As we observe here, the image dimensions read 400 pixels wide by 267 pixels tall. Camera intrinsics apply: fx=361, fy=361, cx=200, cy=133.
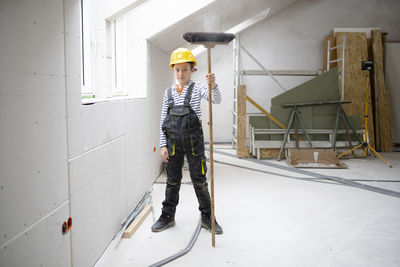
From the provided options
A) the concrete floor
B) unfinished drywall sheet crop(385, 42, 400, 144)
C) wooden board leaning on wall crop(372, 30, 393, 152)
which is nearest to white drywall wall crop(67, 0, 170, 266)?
the concrete floor

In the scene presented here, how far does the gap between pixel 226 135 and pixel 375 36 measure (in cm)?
370

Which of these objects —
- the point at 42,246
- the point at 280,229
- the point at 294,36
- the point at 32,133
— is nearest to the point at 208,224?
the point at 280,229

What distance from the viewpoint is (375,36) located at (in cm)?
739

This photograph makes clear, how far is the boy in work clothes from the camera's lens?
9.52 feet

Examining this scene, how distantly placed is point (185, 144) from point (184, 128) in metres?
0.13

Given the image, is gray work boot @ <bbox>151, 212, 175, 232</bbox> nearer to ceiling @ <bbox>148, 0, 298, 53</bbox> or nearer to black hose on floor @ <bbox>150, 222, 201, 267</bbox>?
black hose on floor @ <bbox>150, 222, 201, 267</bbox>

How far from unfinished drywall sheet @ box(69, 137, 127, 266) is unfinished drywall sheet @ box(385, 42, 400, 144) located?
21.4 feet

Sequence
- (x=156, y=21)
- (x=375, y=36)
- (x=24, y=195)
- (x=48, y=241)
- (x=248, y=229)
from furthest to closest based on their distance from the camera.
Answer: (x=375, y=36) < (x=156, y=21) < (x=248, y=229) < (x=48, y=241) < (x=24, y=195)

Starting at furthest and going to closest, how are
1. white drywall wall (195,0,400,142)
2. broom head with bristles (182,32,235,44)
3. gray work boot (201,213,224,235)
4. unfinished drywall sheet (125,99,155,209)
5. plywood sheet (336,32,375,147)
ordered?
white drywall wall (195,0,400,142)
plywood sheet (336,32,375,147)
unfinished drywall sheet (125,99,155,209)
gray work boot (201,213,224,235)
broom head with bristles (182,32,235,44)

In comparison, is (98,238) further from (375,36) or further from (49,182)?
(375,36)

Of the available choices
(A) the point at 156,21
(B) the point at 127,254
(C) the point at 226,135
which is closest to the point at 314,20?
(C) the point at 226,135

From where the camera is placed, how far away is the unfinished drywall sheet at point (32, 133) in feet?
4.46

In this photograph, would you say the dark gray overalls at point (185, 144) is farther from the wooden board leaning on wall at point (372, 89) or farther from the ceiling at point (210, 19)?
the wooden board leaning on wall at point (372, 89)

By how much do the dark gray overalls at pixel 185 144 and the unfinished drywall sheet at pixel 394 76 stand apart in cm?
612
